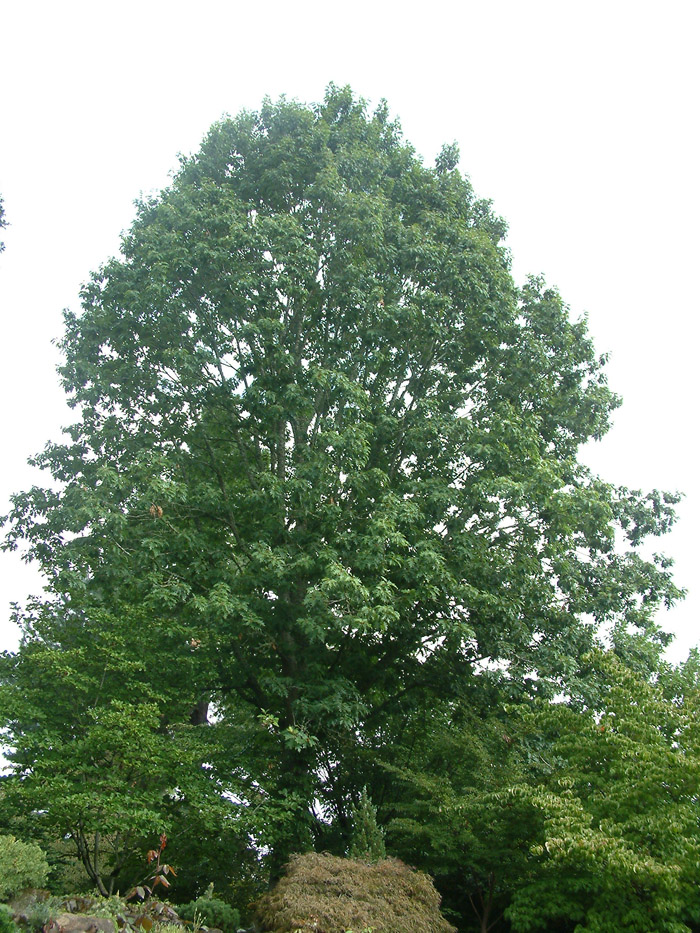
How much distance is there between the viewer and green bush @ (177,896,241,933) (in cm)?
848

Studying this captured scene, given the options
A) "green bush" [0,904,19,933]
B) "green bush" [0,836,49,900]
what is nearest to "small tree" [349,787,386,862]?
"green bush" [0,836,49,900]

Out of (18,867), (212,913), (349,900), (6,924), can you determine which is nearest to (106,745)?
(18,867)

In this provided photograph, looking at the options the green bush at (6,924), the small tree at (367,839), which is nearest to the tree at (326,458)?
the small tree at (367,839)

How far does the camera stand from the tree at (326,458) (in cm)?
1088

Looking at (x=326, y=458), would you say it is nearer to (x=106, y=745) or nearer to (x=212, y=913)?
(x=106, y=745)

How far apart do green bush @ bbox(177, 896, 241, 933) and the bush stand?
4.48 feet

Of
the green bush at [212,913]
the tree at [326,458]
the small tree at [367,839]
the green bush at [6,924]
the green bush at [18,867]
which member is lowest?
the green bush at [212,913]

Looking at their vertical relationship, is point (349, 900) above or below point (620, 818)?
below

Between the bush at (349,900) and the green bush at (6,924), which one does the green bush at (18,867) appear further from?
the bush at (349,900)

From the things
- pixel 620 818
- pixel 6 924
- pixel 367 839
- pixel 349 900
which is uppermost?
pixel 620 818

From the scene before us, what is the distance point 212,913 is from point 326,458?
20.7ft

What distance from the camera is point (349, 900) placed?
7.08 meters

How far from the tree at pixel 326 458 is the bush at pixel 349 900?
251 cm

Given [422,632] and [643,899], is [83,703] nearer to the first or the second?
[422,632]
